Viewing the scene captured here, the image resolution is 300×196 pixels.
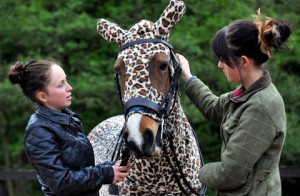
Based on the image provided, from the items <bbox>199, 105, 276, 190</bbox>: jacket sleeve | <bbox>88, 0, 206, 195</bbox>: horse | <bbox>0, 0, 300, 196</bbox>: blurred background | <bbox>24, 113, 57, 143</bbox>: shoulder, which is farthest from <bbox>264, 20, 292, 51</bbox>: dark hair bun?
<bbox>0, 0, 300, 196</bbox>: blurred background

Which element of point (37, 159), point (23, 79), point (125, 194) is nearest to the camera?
point (37, 159)

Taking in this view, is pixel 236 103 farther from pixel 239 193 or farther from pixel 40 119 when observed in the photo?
pixel 40 119

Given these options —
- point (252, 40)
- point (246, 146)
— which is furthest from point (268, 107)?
point (252, 40)

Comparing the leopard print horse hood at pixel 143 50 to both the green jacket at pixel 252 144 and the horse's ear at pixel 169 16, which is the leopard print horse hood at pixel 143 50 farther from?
the green jacket at pixel 252 144

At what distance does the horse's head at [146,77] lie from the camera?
9.41 feet

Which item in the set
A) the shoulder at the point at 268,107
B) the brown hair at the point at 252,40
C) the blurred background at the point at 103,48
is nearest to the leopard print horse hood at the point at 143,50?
the brown hair at the point at 252,40

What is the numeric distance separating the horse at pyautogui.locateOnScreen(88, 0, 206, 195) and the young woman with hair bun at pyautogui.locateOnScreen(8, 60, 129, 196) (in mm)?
206

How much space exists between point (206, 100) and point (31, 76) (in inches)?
39.9

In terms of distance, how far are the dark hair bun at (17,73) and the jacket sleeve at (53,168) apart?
0.31 m

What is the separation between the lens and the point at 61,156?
296 centimetres

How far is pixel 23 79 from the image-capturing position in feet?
10.2

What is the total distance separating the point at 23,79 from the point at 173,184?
1.07m

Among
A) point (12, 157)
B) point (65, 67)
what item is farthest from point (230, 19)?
point (12, 157)

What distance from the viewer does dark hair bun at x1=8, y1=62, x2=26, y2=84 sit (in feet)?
10.0
